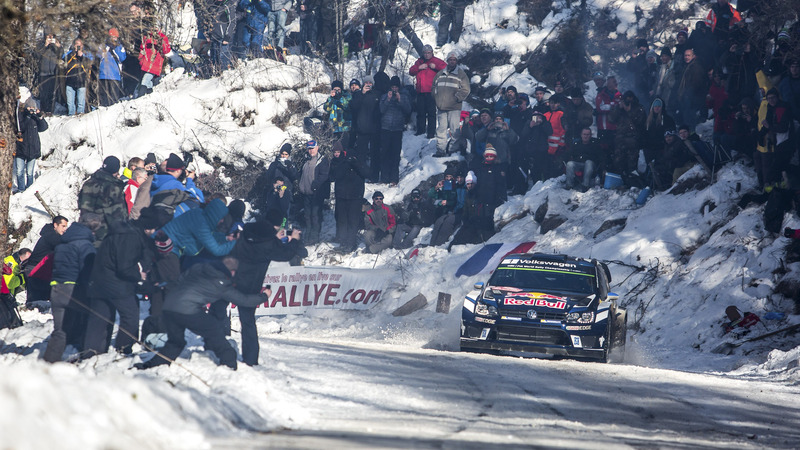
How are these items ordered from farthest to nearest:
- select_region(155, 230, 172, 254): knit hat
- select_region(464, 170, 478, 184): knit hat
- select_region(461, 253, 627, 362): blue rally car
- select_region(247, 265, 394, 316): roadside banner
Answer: select_region(464, 170, 478, 184): knit hat → select_region(247, 265, 394, 316): roadside banner → select_region(461, 253, 627, 362): blue rally car → select_region(155, 230, 172, 254): knit hat

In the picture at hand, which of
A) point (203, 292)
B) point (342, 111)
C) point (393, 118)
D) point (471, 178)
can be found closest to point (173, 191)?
point (203, 292)

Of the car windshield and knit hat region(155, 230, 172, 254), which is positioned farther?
the car windshield

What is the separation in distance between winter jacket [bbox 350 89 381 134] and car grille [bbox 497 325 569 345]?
423 inches

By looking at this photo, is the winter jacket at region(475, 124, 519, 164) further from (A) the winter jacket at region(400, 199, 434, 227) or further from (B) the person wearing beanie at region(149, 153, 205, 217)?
(B) the person wearing beanie at region(149, 153, 205, 217)

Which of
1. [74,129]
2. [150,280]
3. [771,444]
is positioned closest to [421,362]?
[150,280]

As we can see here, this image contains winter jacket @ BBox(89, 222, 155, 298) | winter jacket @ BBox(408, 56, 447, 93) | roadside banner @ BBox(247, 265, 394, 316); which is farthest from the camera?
winter jacket @ BBox(408, 56, 447, 93)

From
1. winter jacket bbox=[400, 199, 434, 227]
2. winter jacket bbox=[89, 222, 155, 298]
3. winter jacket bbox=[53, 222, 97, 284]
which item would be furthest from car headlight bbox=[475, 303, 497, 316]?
winter jacket bbox=[400, 199, 434, 227]

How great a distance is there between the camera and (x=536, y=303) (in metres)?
12.8

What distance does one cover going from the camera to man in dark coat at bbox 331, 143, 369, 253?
69.6 ft

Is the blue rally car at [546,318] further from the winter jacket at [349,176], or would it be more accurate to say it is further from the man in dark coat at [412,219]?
the winter jacket at [349,176]

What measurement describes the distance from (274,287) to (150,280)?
6.69 meters

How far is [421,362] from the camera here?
1141 centimetres

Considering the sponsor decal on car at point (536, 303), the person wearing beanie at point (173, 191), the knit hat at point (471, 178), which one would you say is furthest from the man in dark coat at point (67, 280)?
the knit hat at point (471, 178)

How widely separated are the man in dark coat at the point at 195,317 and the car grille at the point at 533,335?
4.97m
